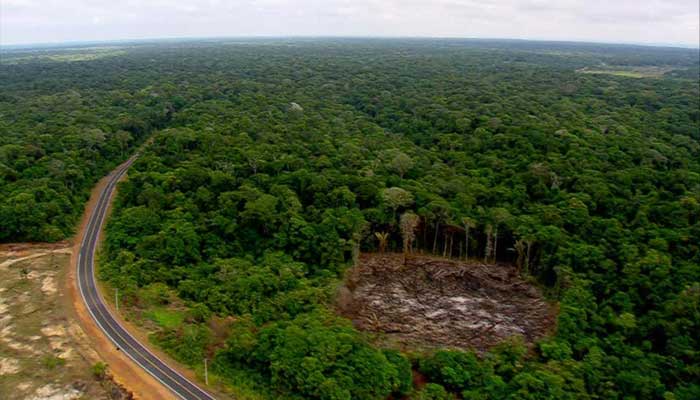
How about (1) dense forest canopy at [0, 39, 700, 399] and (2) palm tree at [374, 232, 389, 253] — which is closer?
(1) dense forest canopy at [0, 39, 700, 399]

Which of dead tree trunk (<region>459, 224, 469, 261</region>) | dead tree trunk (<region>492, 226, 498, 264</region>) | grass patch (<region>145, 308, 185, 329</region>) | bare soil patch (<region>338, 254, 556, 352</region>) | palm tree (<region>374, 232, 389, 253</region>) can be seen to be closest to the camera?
grass patch (<region>145, 308, 185, 329</region>)

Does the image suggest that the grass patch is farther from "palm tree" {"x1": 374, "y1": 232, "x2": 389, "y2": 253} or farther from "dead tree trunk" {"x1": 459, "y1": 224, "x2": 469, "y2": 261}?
"dead tree trunk" {"x1": 459, "y1": 224, "x2": 469, "y2": 261}

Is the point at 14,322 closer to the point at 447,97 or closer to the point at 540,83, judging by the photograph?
the point at 447,97

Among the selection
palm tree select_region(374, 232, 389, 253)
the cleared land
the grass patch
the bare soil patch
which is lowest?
the bare soil patch

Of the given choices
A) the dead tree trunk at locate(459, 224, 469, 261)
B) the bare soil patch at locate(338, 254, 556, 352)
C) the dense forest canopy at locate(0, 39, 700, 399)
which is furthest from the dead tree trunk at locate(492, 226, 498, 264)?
the dead tree trunk at locate(459, 224, 469, 261)

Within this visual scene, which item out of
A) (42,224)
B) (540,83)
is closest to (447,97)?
(540,83)

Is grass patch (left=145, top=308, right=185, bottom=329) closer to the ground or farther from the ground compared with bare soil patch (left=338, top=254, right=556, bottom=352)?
farther from the ground

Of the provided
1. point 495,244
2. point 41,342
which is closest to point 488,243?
point 495,244
